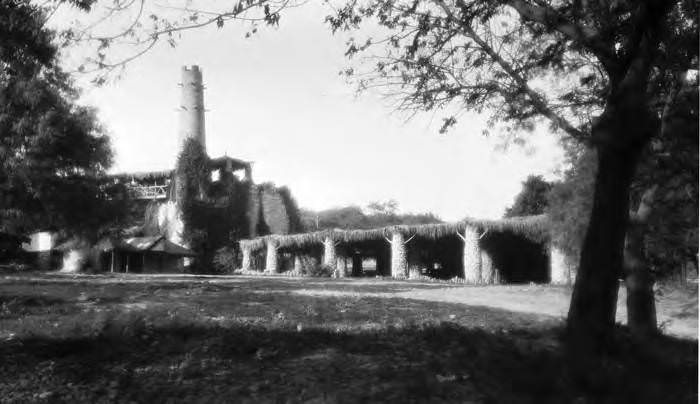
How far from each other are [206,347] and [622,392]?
490cm

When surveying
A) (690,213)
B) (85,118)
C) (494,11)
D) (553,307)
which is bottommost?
(553,307)

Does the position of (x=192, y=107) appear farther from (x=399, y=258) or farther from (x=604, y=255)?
(x=604, y=255)

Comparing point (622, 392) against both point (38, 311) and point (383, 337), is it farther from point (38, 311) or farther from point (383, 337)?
point (38, 311)

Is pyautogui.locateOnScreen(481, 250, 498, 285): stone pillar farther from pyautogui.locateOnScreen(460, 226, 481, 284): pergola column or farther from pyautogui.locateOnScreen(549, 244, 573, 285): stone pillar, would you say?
pyautogui.locateOnScreen(549, 244, 573, 285): stone pillar

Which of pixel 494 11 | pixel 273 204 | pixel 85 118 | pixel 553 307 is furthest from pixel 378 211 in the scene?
pixel 494 11

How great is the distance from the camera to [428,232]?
39.2 metres

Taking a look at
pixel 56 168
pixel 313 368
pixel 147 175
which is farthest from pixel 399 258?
pixel 313 368

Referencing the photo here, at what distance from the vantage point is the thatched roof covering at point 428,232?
3456 centimetres

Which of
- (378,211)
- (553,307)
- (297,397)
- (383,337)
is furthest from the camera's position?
(378,211)

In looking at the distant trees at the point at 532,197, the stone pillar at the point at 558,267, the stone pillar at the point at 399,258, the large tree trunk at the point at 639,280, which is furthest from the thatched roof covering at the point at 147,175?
the large tree trunk at the point at 639,280

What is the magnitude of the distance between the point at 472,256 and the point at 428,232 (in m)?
3.50

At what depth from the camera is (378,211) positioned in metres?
115

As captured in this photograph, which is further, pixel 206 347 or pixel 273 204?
pixel 273 204

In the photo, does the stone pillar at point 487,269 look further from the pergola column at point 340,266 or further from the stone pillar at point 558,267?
the pergola column at point 340,266
